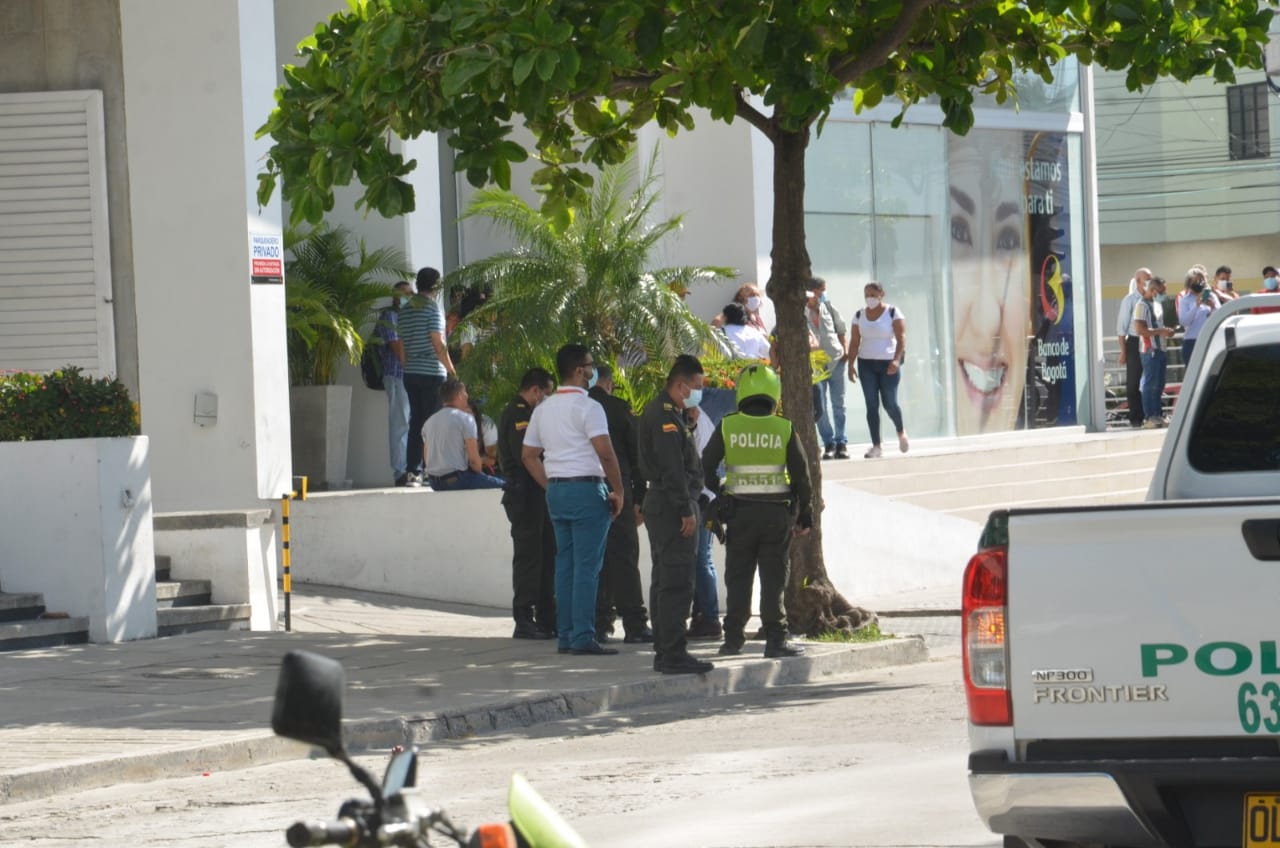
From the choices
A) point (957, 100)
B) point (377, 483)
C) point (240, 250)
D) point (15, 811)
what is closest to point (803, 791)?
point (15, 811)

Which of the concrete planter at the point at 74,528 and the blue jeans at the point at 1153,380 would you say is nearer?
the concrete planter at the point at 74,528

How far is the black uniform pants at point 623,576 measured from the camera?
13961mm

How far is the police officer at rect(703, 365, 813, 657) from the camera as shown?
12.6 meters

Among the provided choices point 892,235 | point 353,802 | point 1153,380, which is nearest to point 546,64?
point 353,802

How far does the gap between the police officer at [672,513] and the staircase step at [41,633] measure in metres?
4.00

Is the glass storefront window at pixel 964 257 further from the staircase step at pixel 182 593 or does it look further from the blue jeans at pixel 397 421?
the staircase step at pixel 182 593

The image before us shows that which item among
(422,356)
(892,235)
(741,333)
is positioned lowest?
(422,356)

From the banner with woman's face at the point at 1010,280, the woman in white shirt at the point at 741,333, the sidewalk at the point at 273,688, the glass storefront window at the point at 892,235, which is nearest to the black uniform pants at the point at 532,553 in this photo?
the sidewalk at the point at 273,688

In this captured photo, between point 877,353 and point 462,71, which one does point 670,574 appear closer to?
point 462,71

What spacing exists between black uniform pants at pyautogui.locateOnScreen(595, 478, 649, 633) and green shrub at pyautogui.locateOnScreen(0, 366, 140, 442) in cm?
343

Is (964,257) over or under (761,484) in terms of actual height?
over

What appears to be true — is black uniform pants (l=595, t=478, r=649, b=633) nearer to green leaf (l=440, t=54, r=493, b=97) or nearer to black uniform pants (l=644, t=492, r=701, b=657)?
black uniform pants (l=644, t=492, r=701, b=657)

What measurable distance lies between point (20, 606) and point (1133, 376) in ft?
50.9

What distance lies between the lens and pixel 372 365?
19781 mm
